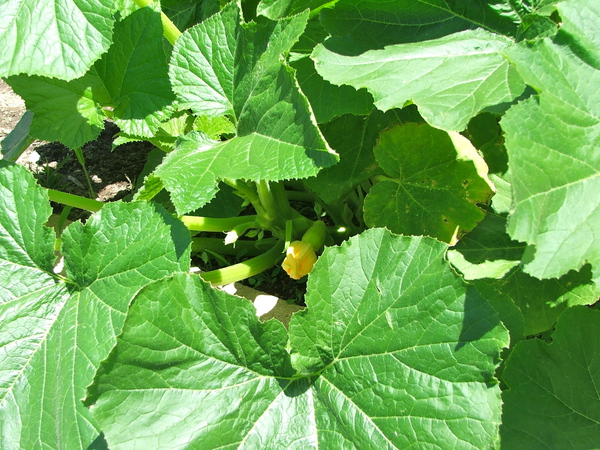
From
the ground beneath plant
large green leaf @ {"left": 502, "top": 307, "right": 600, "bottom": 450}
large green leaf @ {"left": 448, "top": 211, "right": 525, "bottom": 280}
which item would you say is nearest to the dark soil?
the ground beneath plant

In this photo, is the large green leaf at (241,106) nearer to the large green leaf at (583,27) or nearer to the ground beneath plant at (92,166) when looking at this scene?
the large green leaf at (583,27)

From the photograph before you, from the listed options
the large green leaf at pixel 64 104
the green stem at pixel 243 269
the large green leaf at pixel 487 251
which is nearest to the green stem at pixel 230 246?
the green stem at pixel 243 269

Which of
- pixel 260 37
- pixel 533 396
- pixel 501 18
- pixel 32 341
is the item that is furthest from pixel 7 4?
pixel 533 396

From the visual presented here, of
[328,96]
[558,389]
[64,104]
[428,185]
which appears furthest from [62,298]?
[558,389]

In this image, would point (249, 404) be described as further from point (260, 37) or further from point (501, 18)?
point (501, 18)

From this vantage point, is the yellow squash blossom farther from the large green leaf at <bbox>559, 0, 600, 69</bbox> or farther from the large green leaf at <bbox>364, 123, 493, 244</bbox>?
the large green leaf at <bbox>559, 0, 600, 69</bbox>
